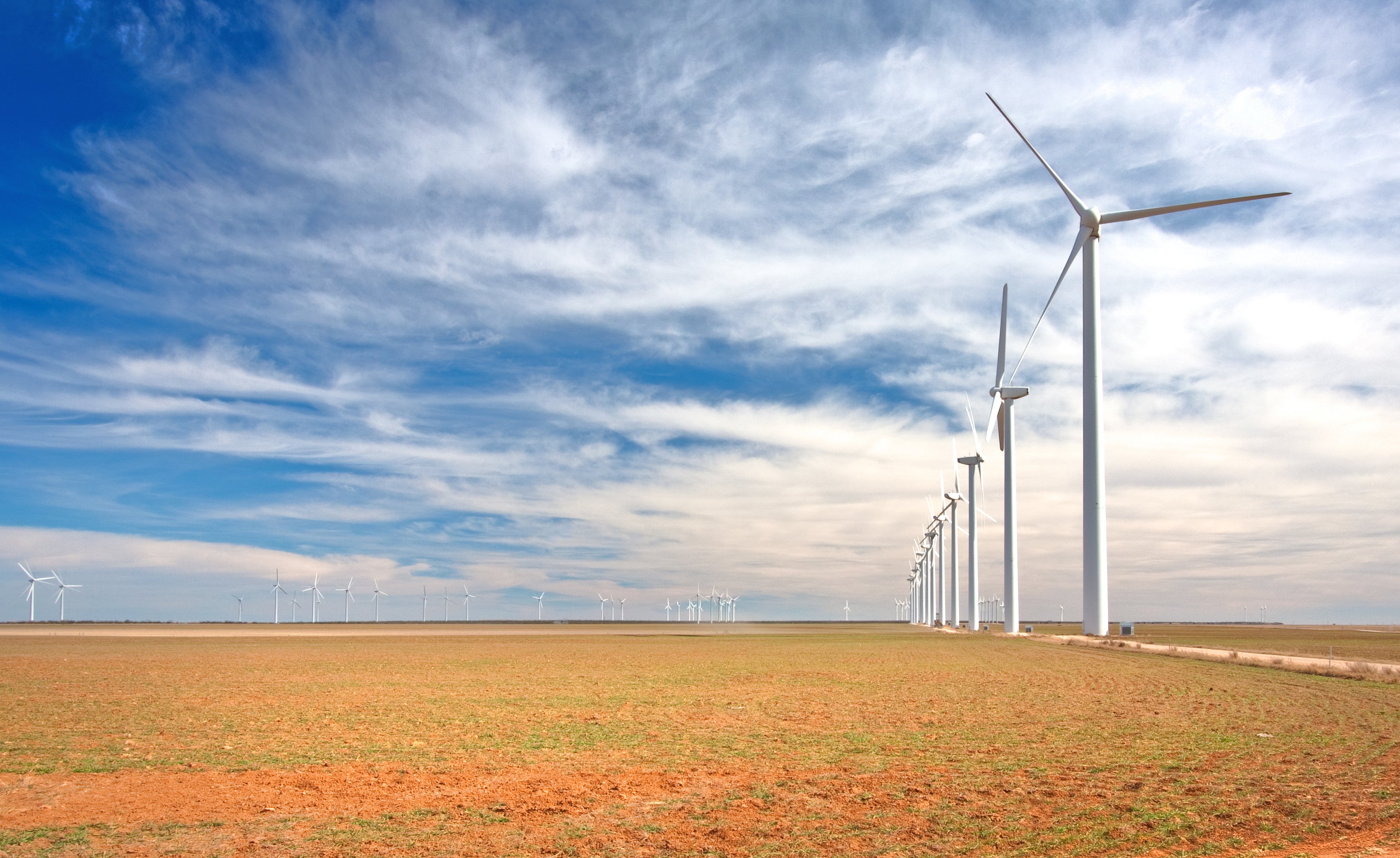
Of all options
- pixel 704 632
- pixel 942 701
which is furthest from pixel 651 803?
pixel 704 632

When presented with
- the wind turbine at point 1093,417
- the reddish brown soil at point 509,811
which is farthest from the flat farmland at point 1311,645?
the reddish brown soil at point 509,811

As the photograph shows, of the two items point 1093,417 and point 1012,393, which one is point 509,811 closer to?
point 1093,417

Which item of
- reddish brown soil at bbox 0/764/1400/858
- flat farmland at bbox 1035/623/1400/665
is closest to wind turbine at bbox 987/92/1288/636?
flat farmland at bbox 1035/623/1400/665

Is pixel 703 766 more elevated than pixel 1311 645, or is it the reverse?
pixel 703 766

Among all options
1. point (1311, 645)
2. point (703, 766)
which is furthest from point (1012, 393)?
point (703, 766)

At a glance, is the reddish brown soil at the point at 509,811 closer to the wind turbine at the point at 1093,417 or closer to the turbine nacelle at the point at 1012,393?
the wind turbine at the point at 1093,417

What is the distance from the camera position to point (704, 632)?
5586 inches

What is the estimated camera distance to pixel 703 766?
726 inches

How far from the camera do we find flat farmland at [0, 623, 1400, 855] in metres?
12.8

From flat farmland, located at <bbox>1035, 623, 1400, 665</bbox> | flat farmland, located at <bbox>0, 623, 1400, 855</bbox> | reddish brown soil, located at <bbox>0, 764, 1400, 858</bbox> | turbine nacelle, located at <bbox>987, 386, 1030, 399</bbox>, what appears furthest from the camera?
turbine nacelle, located at <bbox>987, 386, 1030, 399</bbox>

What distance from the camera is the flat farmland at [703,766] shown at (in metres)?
12.8

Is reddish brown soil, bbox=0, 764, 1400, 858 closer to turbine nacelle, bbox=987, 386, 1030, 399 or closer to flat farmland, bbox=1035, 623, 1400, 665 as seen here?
flat farmland, bbox=1035, 623, 1400, 665

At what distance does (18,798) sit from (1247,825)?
18.3m

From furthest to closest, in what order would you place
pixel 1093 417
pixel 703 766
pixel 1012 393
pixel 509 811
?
pixel 1012 393
pixel 1093 417
pixel 703 766
pixel 509 811
